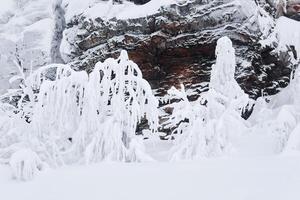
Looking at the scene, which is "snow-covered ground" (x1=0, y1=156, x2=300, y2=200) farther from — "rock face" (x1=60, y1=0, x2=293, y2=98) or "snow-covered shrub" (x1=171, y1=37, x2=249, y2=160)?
"rock face" (x1=60, y1=0, x2=293, y2=98)

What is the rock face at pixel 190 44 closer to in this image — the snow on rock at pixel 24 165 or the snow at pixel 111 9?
the snow at pixel 111 9

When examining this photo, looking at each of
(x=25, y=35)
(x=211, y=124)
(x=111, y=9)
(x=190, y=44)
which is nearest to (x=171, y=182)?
(x=211, y=124)

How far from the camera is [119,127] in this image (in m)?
7.86

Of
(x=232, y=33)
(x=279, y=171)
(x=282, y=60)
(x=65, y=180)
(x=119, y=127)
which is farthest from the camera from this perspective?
(x=282, y=60)

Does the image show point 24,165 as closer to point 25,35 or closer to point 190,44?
point 190,44

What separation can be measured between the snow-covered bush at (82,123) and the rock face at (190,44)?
4504 mm

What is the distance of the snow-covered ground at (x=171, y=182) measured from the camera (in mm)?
5852

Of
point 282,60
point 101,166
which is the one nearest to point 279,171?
point 101,166

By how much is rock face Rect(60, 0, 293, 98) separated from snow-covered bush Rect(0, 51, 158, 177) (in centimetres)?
450

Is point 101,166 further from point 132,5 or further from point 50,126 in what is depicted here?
point 132,5

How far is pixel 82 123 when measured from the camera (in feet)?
25.8

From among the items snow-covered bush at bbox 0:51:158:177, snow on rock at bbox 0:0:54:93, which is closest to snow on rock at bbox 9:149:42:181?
snow-covered bush at bbox 0:51:158:177

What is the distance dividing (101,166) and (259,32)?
7223mm

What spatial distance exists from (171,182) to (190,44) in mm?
6855
